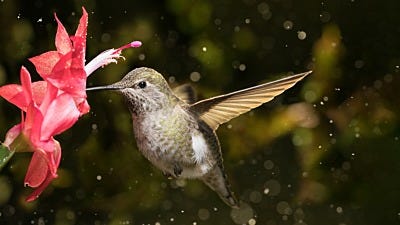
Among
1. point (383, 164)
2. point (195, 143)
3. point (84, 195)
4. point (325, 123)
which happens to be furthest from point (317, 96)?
point (195, 143)

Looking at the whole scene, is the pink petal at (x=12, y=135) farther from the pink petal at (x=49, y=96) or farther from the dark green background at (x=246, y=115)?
the dark green background at (x=246, y=115)

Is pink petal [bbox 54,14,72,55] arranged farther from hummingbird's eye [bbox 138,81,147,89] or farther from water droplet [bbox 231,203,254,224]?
water droplet [bbox 231,203,254,224]

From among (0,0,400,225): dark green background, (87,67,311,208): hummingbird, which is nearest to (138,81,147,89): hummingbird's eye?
(87,67,311,208): hummingbird

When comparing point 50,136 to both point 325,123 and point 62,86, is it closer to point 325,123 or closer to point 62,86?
point 62,86

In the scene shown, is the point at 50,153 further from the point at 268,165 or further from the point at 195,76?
the point at 268,165

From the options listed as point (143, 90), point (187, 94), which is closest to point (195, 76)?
point (187, 94)

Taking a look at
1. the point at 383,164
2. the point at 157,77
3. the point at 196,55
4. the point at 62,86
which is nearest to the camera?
the point at 62,86

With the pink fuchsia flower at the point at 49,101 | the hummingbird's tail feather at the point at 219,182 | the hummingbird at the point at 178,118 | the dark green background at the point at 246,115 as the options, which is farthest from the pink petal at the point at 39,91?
the dark green background at the point at 246,115

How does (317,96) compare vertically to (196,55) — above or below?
below
